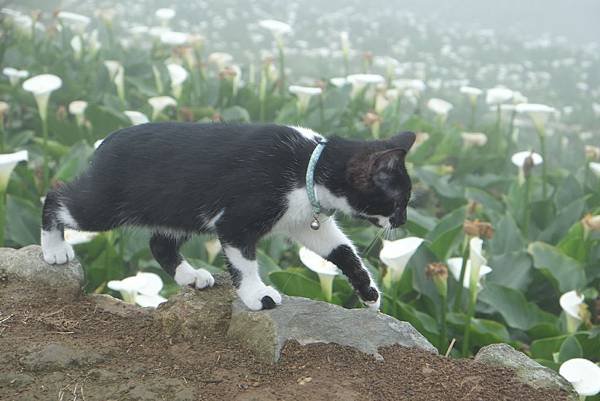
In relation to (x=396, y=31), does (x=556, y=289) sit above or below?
above

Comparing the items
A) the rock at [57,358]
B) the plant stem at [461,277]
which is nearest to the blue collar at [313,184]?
the rock at [57,358]

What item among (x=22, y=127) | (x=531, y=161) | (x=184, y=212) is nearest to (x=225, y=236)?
(x=184, y=212)

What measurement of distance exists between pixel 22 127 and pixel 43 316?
13.4 ft

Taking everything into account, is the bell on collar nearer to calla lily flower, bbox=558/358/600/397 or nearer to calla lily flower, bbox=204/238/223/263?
calla lily flower, bbox=558/358/600/397

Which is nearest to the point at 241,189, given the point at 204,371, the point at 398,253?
the point at 204,371

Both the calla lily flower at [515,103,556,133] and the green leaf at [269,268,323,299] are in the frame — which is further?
the calla lily flower at [515,103,556,133]

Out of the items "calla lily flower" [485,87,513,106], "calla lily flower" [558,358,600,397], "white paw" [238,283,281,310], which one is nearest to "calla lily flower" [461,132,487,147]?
"calla lily flower" [485,87,513,106]

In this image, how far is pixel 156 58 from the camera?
9039 mm

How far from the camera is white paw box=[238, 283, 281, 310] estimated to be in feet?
10.1

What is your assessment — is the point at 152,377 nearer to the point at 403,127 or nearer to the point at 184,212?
the point at 184,212

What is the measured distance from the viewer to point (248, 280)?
3088mm

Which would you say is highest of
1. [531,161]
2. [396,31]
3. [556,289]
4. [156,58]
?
[531,161]

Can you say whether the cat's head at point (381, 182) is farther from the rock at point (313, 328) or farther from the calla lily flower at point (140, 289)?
the calla lily flower at point (140, 289)

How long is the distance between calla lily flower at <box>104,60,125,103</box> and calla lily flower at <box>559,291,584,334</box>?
13.2ft
